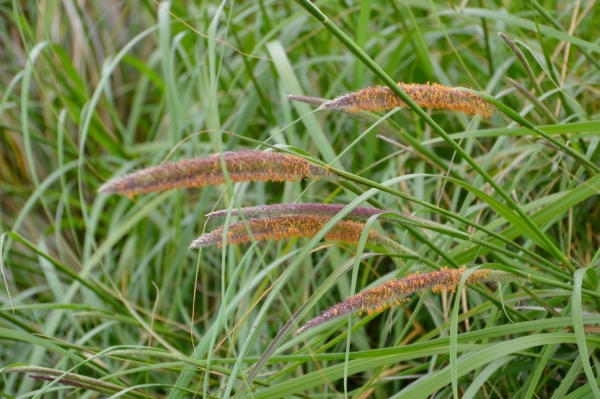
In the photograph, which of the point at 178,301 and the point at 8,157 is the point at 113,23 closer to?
the point at 8,157

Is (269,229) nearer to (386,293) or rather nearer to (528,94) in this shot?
(386,293)

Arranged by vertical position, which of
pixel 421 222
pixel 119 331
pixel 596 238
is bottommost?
pixel 119 331

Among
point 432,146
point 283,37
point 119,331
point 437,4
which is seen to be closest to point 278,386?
point 119,331

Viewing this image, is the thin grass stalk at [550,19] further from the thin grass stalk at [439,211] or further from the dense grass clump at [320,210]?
the thin grass stalk at [439,211]

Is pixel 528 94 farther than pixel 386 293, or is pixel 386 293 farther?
pixel 528 94

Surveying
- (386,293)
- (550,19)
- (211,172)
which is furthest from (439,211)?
(550,19)

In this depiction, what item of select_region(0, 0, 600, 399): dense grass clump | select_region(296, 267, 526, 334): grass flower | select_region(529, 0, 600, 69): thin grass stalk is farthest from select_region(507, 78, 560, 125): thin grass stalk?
select_region(296, 267, 526, 334): grass flower
